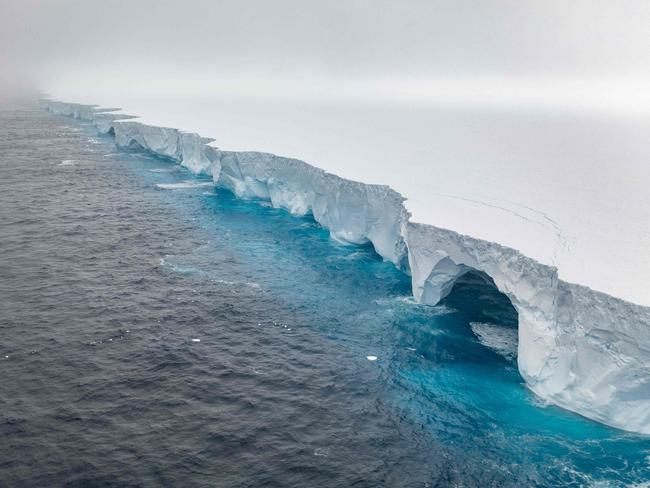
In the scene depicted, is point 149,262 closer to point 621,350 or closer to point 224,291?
point 224,291

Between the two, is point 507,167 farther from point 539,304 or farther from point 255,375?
point 255,375

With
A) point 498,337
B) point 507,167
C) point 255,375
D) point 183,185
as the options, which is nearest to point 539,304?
point 498,337

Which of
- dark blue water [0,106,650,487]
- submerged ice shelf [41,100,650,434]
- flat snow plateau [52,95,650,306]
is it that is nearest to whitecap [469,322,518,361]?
dark blue water [0,106,650,487]

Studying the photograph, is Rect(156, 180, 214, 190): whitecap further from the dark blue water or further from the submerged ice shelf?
the submerged ice shelf

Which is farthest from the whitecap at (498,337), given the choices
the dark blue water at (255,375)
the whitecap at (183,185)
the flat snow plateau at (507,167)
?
the whitecap at (183,185)

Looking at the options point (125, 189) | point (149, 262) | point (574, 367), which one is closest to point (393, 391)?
point (574, 367)

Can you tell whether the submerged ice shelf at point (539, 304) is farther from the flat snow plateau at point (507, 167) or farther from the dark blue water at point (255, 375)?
the dark blue water at point (255, 375)

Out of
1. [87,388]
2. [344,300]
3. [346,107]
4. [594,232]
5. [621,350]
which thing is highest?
[346,107]
